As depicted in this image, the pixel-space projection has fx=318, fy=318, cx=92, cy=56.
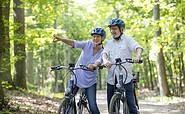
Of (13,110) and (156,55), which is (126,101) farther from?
(156,55)

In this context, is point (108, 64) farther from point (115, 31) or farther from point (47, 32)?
point (47, 32)

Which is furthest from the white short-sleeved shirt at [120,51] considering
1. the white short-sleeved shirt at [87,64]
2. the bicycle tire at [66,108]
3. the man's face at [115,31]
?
the bicycle tire at [66,108]

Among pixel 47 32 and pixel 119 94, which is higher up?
pixel 47 32

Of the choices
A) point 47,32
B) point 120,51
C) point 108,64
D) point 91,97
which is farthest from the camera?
point 47,32

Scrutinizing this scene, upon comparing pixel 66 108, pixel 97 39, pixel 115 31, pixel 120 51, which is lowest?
pixel 66 108

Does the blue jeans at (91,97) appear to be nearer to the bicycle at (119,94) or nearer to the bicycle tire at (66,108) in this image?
the bicycle tire at (66,108)

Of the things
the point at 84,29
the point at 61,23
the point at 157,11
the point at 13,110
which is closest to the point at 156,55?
the point at 157,11

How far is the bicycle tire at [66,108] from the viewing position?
5354mm

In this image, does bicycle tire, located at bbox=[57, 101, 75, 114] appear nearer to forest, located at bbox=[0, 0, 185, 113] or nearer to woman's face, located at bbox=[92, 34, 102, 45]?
woman's face, located at bbox=[92, 34, 102, 45]

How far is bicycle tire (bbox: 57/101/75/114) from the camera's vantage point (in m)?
5.35

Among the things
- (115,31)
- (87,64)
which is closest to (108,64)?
(115,31)

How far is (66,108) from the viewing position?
5449 millimetres

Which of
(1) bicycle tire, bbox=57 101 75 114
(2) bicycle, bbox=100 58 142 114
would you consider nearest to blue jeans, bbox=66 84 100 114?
(1) bicycle tire, bbox=57 101 75 114

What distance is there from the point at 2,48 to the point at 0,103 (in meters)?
1.32
